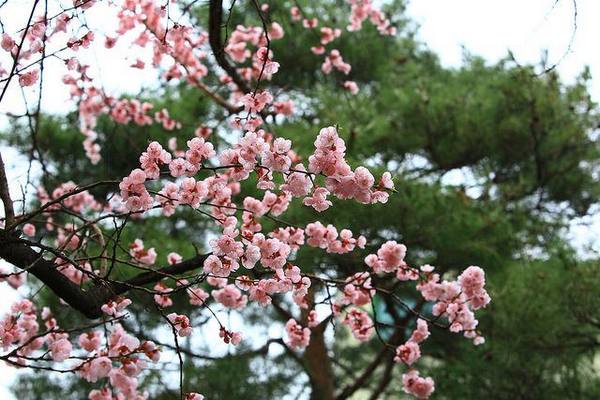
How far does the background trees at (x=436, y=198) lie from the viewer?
334 centimetres

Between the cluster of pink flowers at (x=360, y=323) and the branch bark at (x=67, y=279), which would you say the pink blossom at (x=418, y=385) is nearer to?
the cluster of pink flowers at (x=360, y=323)

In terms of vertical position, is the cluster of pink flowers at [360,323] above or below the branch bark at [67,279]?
above

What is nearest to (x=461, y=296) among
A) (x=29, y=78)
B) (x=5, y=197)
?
(x=5, y=197)

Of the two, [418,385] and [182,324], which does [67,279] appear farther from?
[418,385]

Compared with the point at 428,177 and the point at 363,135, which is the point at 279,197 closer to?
the point at 363,135

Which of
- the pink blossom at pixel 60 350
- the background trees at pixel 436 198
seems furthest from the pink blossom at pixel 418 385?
the pink blossom at pixel 60 350

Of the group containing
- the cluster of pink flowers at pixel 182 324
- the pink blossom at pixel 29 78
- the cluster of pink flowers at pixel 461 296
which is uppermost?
the pink blossom at pixel 29 78

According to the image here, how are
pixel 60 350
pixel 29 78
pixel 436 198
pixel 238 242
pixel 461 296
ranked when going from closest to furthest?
pixel 238 242, pixel 60 350, pixel 29 78, pixel 461 296, pixel 436 198

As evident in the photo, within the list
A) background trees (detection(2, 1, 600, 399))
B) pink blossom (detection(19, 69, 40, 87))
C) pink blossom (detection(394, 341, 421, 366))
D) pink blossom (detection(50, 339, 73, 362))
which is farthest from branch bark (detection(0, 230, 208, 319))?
background trees (detection(2, 1, 600, 399))

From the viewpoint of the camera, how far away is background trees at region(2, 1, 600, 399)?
10.9ft

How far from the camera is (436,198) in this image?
3561 millimetres

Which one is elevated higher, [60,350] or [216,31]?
[216,31]

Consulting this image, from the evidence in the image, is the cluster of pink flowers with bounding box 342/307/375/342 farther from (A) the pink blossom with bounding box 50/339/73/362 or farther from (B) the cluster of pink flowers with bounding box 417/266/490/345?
(A) the pink blossom with bounding box 50/339/73/362

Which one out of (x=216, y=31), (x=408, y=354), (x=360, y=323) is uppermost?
(x=216, y=31)
